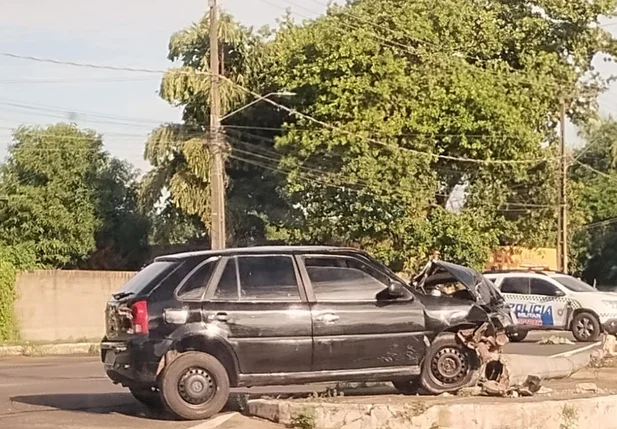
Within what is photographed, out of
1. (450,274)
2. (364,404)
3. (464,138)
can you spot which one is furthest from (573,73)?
(364,404)

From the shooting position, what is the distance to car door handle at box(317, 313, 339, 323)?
35.3 feet

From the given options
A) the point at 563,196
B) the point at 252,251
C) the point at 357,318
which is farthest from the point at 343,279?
the point at 563,196

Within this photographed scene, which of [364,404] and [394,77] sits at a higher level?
[394,77]

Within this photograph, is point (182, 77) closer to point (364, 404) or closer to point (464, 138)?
point (464, 138)

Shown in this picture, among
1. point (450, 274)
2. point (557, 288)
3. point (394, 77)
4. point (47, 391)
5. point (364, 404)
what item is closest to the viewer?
point (364, 404)

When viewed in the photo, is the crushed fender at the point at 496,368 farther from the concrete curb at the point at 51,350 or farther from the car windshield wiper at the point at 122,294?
the concrete curb at the point at 51,350

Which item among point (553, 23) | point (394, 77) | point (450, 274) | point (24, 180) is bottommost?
point (450, 274)

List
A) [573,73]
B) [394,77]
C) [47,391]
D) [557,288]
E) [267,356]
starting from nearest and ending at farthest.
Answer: [267,356] → [47,391] → [557,288] → [394,77] → [573,73]

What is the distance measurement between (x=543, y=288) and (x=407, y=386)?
1657cm

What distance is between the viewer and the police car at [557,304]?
26.7 m

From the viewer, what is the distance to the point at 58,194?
128 feet

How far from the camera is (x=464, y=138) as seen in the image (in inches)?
1523

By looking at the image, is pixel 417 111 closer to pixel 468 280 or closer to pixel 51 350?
pixel 51 350

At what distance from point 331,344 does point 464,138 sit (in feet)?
93.9
